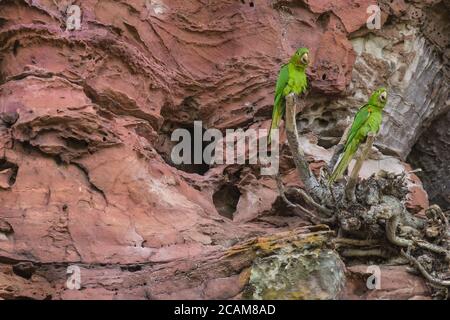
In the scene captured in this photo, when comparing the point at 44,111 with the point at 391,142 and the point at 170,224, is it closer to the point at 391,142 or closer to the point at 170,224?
the point at 170,224

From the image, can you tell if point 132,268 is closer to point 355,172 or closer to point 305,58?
point 355,172

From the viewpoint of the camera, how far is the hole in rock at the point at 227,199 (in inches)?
328

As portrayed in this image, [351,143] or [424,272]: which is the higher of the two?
[351,143]

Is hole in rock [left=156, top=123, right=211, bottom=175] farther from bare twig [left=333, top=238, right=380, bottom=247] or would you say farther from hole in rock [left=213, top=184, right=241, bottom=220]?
bare twig [left=333, top=238, right=380, bottom=247]

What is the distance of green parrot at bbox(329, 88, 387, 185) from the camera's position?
7355 mm

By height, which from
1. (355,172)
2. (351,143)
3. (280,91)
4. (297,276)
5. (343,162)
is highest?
(280,91)

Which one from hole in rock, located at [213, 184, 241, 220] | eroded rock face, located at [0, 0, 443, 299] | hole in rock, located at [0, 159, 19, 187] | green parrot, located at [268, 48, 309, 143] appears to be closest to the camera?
eroded rock face, located at [0, 0, 443, 299]

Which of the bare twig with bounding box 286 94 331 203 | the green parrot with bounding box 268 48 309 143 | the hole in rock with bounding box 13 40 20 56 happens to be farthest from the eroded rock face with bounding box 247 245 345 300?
the hole in rock with bounding box 13 40 20 56

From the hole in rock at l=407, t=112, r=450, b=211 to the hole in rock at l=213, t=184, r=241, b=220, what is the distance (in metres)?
3.22

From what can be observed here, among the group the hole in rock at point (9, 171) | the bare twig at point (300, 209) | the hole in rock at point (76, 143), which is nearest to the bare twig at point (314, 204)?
the bare twig at point (300, 209)

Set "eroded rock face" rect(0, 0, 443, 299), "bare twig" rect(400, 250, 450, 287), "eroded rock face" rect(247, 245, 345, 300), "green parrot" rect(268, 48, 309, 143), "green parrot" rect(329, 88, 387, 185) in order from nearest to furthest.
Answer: "eroded rock face" rect(247, 245, 345, 300)
"bare twig" rect(400, 250, 450, 287)
"eroded rock face" rect(0, 0, 443, 299)
"green parrot" rect(268, 48, 309, 143)
"green parrot" rect(329, 88, 387, 185)

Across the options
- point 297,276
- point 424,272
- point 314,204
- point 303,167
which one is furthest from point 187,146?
point 424,272

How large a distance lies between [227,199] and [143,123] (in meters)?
1.21

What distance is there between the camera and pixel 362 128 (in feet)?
24.2
